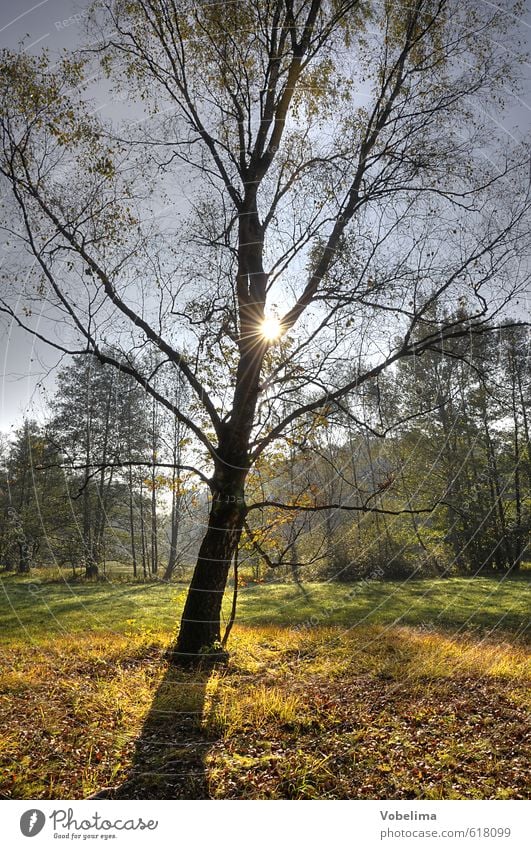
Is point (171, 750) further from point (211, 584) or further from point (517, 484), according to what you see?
point (517, 484)

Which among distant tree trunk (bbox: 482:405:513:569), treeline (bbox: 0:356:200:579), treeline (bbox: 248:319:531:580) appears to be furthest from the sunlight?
distant tree trunk (bbox: 482:405:513:569)

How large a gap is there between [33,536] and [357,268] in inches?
534

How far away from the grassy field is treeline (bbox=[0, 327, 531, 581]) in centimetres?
157

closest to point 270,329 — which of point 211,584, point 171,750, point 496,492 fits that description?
point 211,584

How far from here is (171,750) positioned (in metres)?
3.94

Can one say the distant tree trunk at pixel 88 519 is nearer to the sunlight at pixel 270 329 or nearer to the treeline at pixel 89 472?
the treeline at pixel 89 472

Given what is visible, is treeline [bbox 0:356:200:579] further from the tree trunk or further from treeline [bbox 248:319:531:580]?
treeline [bbox 248:319:531:580]

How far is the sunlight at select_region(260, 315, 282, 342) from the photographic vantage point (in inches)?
292

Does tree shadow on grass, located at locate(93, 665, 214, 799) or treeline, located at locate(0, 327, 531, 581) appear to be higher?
treeline, located at locate(0, 327, 531, 581)

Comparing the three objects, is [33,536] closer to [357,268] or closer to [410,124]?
[357,268]

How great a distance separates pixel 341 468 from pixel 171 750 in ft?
17.3

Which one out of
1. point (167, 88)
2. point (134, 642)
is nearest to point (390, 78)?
point (167, 88)

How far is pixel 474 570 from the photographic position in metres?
16.3

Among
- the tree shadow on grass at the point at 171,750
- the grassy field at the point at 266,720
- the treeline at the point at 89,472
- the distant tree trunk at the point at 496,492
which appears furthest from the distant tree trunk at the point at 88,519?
the distant tree trunk at the point at 496,492
